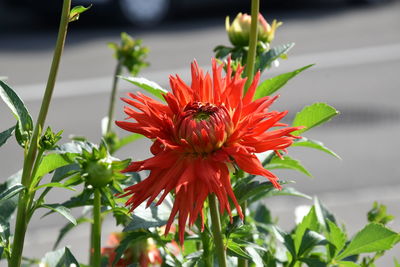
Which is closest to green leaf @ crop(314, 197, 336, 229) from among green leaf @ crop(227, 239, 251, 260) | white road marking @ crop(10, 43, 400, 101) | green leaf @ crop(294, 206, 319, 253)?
green leaf @ crop(294, 206, 319, 253)

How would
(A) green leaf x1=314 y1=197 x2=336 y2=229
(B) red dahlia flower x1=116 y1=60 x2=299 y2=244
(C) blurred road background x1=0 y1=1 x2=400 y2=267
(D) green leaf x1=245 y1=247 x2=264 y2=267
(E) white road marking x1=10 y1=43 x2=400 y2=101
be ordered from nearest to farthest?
(B) red dahlia flower x1=116 y1=60 x2=299 y2=244
(D) green leaf x1=245 y1=247 x2=264 y2=267
(A) green leaf x1=314 y1=197 x2=336 y2=229
(C) blurred road background x1=0 y1=1 x2=400 y2=267
(E) white road marking x1=10 y1=43 x2=400 y2=101

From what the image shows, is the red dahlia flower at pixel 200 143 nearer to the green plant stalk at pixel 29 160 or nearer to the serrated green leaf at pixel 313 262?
the green plant stalk at pixel 29 160

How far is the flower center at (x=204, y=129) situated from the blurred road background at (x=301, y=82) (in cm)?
356

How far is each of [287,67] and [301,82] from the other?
45 centimetres

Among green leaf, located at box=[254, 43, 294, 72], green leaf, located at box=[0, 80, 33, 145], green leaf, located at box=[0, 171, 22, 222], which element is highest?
green leaf, located at box=[254, 43, 294, 72]

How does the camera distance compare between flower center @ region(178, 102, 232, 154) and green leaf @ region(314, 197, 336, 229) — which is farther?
green leaf @ region(314, 197, 336, 229)

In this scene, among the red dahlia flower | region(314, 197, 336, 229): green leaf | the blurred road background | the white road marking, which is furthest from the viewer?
the white road marking

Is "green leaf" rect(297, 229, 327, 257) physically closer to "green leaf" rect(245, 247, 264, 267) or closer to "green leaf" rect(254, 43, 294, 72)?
"green leaf" rect(245, 247, 264, 267)

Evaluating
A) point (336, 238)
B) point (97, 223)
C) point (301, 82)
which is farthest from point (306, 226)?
point (301, 82)

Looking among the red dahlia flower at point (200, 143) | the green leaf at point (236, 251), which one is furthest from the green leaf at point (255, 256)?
the red dahlia flower at point (200, 143)

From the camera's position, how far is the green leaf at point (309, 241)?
100cm

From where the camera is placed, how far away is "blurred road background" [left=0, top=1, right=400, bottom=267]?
485 centimetres

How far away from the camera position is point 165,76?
22.7 ft

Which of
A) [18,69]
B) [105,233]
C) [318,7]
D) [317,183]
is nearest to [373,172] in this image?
[317,183]
